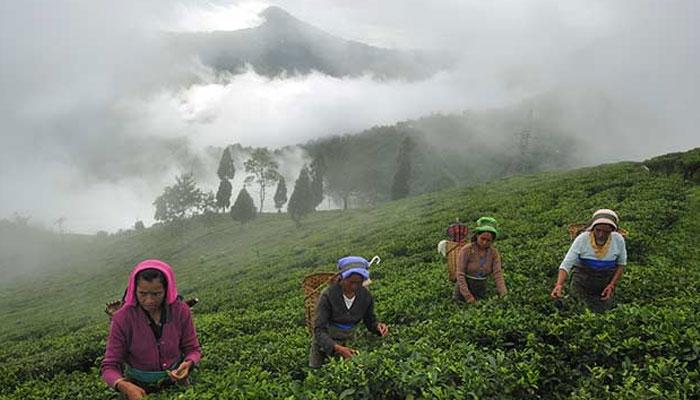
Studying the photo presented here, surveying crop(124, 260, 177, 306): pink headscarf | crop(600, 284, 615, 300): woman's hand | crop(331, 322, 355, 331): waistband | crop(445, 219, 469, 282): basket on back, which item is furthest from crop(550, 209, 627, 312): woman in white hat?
crop(124, 260, 177, 306): pink headscarf

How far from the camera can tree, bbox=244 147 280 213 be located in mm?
84812

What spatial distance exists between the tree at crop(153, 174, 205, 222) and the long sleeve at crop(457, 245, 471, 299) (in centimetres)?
7779

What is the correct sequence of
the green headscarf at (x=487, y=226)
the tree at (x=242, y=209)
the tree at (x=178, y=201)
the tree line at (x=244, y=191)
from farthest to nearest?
the tree at (x=178, y=201), the tree line at (x=244, y=191), the tree at (x=242, y=209), the green headscarf at (x=487, y=226)

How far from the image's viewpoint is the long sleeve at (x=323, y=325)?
5.82 meters

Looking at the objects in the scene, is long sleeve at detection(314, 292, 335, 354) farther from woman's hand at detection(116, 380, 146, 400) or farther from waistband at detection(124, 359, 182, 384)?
woman's hand at detection(116, 380, 146, 400)

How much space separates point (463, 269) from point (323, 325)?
330 cm

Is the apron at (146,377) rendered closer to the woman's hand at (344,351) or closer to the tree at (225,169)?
the woman's hand at (344,351)

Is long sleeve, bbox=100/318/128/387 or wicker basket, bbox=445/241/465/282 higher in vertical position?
long sleeve, bbox=100/318/128/387

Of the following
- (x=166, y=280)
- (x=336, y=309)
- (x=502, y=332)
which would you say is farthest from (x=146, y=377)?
(x=502, y=332)

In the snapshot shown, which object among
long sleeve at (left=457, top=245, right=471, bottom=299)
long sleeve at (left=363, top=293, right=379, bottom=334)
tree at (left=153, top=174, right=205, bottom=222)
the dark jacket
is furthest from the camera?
tree at (left=153, top=174, right=205, bottom=222)

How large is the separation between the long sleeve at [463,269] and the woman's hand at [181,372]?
4949mm

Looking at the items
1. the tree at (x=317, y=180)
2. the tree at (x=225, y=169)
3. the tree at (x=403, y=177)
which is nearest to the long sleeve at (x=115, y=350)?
the tree at (x=403, y=177)

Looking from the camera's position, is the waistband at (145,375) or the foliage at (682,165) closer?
the waistband at (145,375)

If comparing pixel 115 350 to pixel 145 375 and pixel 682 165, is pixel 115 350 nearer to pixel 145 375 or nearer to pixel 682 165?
pixel 145 375
